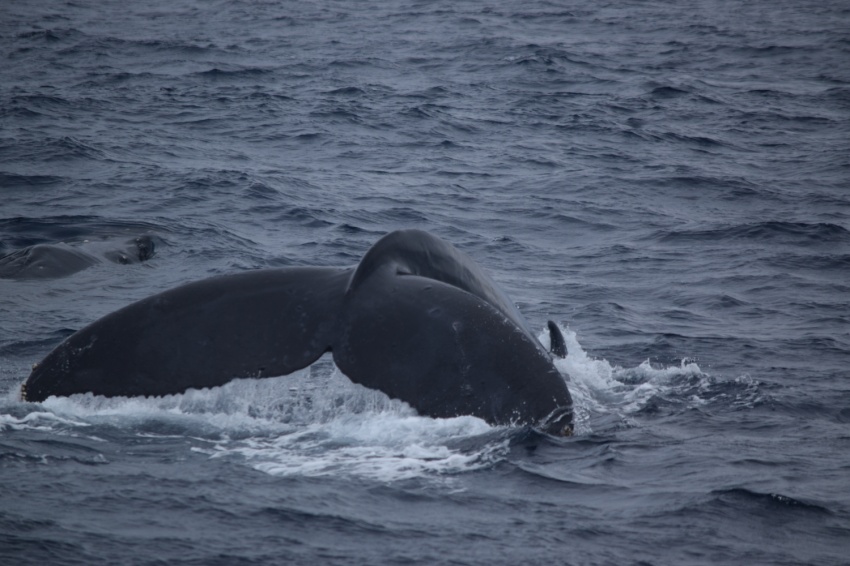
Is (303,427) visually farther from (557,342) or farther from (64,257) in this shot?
(64,257)

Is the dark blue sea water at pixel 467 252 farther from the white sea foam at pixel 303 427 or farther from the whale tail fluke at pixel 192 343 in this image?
the whale tail fluke at pixel 192 343

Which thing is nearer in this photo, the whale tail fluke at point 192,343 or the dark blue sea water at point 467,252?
the dark blue sea water at point 467,252

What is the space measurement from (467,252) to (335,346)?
731cm

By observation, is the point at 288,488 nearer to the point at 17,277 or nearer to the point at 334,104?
the point at 17,277

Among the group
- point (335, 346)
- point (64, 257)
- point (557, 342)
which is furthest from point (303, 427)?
point (64, 257)

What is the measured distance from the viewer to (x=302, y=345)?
5902 mm

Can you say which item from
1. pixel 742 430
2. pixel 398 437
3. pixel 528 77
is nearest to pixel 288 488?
pixel 398 437

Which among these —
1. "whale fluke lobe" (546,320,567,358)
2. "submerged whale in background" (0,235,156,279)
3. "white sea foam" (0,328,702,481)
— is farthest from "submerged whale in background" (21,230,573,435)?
"submerged whale in background" (0,235,156,279)

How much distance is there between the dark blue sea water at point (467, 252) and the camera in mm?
5641

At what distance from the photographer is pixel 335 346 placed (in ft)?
19.2

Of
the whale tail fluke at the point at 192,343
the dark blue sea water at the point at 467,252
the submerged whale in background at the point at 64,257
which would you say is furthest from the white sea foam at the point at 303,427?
the submerged whale in background at the point at 64,257

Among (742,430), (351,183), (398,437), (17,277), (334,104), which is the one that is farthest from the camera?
(334,104)

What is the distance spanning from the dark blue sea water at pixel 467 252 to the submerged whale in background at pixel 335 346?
0.52 metres

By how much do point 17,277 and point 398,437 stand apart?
5.83 meters
